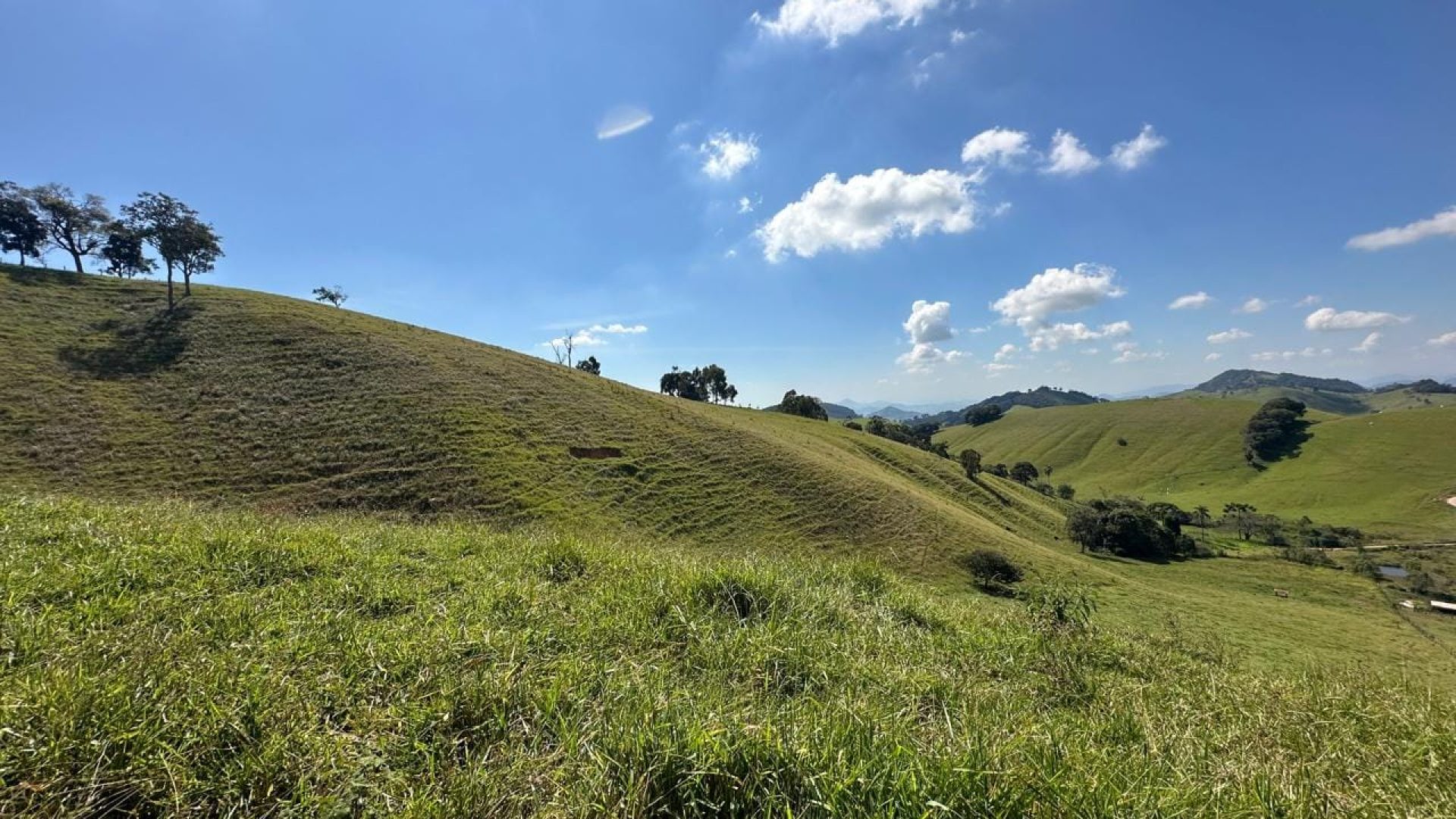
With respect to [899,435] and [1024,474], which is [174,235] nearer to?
[899,435]

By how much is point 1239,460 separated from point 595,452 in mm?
138186

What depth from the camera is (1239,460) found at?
368 ft

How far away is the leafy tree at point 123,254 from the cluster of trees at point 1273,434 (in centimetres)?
18720

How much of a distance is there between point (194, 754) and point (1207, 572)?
73.1 metres

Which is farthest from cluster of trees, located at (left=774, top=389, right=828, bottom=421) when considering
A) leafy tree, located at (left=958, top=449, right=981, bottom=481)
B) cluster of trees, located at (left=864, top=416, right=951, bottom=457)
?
leafy tree, located at (left=958, top=449, right=981, bottom=481)

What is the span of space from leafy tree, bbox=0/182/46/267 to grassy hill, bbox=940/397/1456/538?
6720 inches

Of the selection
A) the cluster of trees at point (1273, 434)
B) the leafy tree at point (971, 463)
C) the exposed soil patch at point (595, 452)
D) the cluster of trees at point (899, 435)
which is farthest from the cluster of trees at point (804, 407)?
the cluster of trees at point (1273, 434)

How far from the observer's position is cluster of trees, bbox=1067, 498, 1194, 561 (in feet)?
184

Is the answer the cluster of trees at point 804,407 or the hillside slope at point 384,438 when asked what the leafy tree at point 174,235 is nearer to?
the hillside slope at point 384,438

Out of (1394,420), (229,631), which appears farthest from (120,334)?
(1394,420)

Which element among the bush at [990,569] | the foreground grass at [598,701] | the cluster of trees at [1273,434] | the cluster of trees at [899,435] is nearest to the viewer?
the foreground grass at [598,701]

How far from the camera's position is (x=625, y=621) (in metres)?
5.51

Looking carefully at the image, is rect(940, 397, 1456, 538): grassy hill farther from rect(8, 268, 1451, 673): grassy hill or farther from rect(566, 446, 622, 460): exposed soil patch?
rect(566, 446, 622, 460): exposed soil patch

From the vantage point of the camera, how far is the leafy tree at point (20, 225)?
65.9 meters
